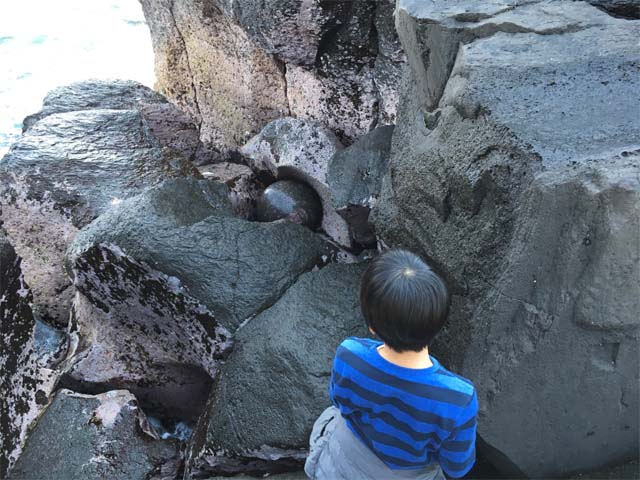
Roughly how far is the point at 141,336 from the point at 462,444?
1.74 metres

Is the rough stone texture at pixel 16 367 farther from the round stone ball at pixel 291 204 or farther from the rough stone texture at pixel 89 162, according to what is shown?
the round stone ball at pixel 291 204

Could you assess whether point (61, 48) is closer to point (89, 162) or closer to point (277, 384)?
point (89, 162)

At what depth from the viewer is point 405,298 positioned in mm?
1273

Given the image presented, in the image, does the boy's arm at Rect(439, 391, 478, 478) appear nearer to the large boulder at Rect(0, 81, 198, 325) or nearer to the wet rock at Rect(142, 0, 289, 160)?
the large boulder at Rect(0, 81, 198, 325)

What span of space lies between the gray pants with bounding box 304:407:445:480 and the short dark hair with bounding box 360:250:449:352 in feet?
1.25

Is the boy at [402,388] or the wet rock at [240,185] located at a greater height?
the boy at [402,388]

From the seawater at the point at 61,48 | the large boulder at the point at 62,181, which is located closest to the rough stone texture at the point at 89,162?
the large boulder at the point at 62,181

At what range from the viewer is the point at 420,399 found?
1.35 m

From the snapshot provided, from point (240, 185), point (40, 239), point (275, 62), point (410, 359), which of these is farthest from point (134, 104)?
point (410, 359)

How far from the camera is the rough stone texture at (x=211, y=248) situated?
8.11ft

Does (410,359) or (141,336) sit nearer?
(410,359)

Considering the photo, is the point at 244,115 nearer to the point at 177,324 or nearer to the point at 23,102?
the point at 177,324

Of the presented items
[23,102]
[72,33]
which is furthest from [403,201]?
[72,33]

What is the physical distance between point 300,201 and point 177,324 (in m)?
1.21
